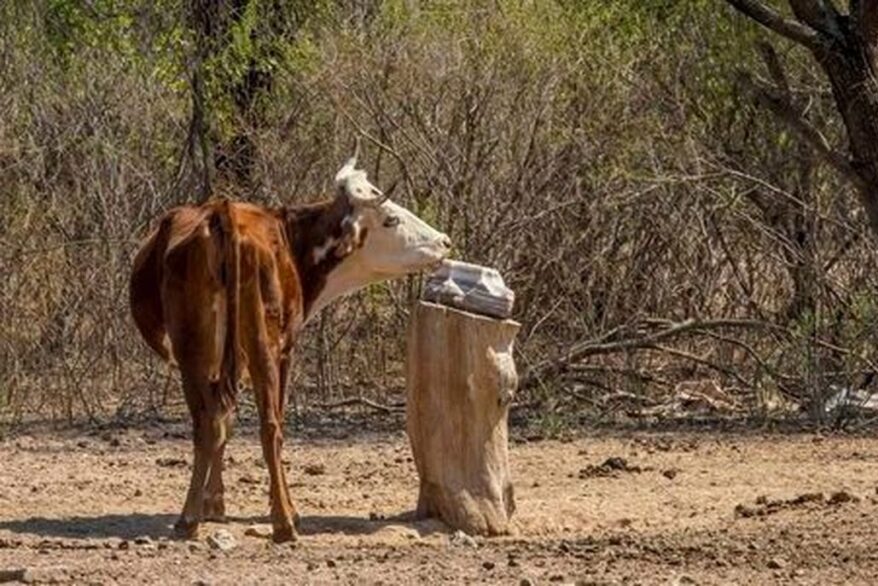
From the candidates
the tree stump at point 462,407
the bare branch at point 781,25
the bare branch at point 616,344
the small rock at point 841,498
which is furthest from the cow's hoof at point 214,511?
the bare branch at point 781,25

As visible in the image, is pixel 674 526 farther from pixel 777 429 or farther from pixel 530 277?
pixel 530 277

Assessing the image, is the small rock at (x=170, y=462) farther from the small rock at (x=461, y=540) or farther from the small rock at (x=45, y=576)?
the small rock at (x=45, y=576)

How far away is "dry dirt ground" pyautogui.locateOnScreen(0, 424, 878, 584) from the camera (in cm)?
996

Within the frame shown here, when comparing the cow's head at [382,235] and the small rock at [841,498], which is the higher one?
the cow's head at [382,235]

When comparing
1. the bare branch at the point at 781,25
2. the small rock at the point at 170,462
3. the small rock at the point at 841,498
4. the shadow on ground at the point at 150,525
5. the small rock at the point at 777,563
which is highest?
the bare branch at the point at 781,25

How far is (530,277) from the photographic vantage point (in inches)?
643

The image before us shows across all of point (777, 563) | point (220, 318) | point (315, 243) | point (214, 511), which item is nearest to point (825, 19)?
point (315, 243)

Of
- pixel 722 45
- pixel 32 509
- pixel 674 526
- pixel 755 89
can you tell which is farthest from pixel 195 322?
pixel 722 45

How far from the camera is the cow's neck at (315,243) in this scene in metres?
12.2

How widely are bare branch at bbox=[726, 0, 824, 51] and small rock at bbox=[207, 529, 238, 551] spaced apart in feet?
17.4

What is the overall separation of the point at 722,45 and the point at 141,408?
4.86 metres

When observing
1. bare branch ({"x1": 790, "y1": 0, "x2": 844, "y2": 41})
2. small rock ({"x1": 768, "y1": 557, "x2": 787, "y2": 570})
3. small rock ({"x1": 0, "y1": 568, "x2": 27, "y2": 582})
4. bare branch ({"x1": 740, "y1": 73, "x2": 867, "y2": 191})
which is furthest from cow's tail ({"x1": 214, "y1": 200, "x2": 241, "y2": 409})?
bare branch ({"x1": 790, "y1": 0, "x2": 844, "y2": 41})

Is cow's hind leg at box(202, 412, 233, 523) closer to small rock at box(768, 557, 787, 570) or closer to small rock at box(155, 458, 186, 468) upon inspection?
small rock at box(155, 458, 186, 468)

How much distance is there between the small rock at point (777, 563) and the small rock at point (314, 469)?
4.18 meters
